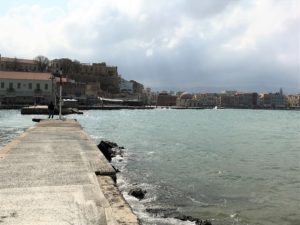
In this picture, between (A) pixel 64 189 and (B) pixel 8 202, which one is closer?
(B) pixel 8 202

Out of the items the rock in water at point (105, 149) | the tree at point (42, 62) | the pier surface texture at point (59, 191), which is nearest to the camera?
the pier surface texture at point (59, 191)

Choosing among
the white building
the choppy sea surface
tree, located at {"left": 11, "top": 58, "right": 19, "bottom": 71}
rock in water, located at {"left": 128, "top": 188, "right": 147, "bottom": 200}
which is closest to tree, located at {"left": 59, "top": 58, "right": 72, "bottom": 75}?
tree, located at {"left": 11, "top": 58, "right": 19, "bottom": 71}

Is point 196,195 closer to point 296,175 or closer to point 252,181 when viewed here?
point 252,181

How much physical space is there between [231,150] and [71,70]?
150653 mm

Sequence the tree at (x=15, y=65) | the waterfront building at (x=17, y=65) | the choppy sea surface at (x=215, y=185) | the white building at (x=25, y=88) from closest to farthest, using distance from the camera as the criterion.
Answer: the choppy sea surface at (x=215, y=185) → the white building at (x=25, y=88) → the waterfront building at (x=17, y=65) → the tree at (x=15, y=65)

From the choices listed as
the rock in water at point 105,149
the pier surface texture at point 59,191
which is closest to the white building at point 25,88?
the rock in water at point 105,149

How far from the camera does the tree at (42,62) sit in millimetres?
158000

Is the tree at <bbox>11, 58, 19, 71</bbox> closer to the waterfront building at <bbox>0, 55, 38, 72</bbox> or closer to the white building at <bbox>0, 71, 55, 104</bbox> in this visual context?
the waterfront building at <bbox>0, 55, 38, 72</bbox>

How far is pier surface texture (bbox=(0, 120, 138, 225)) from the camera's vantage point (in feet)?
18.7

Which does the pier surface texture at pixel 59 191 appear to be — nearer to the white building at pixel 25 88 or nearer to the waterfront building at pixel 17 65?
the white building at pixel 25 88

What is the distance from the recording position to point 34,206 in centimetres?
614

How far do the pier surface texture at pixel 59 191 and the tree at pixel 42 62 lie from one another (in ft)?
498

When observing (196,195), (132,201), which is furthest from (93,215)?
(196,195)

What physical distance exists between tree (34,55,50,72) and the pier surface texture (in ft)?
498
